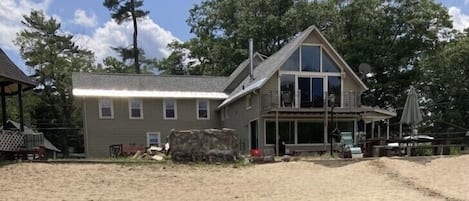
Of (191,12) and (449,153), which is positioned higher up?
(191,12)

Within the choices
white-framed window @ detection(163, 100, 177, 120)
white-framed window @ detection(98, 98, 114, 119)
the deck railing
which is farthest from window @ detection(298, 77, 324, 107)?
white-framed window @ detection(98, 98, 114, 119)

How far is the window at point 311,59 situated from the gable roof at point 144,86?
6588 millimetres

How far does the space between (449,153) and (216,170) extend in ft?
29.6

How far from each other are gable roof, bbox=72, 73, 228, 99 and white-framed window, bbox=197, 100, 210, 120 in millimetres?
448

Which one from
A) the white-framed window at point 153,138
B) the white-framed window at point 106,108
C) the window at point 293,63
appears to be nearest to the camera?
the window at point 293,63

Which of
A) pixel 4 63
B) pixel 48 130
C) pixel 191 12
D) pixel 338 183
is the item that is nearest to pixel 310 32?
pixel 338 183

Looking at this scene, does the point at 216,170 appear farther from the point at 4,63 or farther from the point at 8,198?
the point at 4,63

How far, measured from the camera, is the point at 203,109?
92.0 feet

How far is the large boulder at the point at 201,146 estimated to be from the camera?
15648mm

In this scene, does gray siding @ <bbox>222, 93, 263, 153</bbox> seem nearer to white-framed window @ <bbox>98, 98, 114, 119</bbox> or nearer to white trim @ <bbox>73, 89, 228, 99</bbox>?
white trim @ <bbox>73, 89, 228, 99</bbox>

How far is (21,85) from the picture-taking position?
17516mm

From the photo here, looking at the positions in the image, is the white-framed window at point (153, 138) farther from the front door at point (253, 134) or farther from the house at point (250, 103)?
the front door at point (253, 134)

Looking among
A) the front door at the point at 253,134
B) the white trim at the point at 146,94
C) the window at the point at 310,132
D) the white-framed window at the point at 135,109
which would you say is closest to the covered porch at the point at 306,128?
the window at the point at 310,132

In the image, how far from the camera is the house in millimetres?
22953
